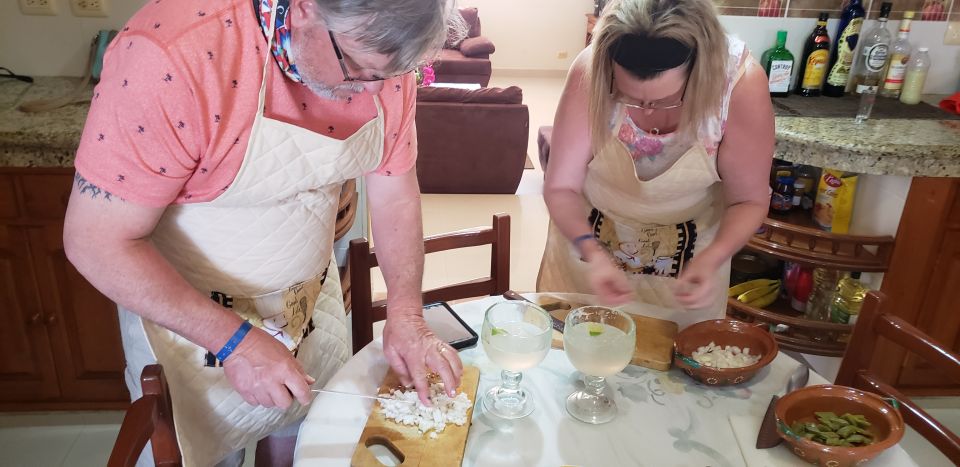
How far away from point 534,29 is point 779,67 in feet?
18.0

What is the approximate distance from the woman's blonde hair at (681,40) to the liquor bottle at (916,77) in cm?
153

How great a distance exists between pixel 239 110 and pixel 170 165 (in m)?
0.12

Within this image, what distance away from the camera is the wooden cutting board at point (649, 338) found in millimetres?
1252

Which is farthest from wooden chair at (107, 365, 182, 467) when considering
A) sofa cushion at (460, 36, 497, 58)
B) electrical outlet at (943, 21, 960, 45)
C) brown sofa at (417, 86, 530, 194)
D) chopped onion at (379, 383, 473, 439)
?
sofa cushion at (460, 36, 497, 58)

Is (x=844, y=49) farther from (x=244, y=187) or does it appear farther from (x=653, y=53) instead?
(x=244, y=187)

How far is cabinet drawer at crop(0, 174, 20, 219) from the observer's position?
1.96 m

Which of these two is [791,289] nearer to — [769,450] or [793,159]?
[793,159]

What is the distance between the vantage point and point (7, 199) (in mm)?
1982

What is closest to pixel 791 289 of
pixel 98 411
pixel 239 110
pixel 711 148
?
pixel 711 148

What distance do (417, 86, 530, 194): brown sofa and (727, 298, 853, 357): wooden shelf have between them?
81.8 inches

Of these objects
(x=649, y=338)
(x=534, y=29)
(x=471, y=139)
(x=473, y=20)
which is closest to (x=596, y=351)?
(x=649, y=338)

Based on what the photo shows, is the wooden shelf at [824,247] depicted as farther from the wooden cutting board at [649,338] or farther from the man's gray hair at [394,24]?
the man's gray hair at [394,24]

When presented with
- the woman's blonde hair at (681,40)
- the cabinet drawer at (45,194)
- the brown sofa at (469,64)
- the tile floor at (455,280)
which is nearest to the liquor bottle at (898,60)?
the tile floor at (455,280)

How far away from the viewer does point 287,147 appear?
1098mm
